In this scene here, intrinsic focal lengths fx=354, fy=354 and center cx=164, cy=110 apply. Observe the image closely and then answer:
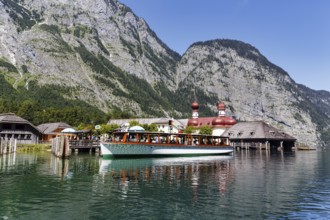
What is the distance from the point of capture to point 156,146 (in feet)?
230

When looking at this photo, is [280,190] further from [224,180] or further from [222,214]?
[222,214]

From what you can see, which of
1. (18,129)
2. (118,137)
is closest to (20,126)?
(18,129)

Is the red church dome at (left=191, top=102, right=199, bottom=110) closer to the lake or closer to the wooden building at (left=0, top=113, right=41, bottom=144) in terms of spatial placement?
the wooden building at (left=0, top=113, right=41, bottom=144)

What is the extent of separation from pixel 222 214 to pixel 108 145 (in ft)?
153

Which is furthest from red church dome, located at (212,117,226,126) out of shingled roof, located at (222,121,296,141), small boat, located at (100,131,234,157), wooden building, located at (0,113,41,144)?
wooden building, located at (0,113,41,144)

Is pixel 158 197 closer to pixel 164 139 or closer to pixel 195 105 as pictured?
pixel 164 139

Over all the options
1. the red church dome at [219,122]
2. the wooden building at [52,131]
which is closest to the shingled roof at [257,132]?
the red church dome at [219,122]

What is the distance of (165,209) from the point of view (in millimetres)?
21125

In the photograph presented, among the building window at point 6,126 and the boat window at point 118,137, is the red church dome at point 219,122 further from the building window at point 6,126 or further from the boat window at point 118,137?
the boat window at point 118,137

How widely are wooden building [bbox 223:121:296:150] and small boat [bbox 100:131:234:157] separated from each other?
35232mm

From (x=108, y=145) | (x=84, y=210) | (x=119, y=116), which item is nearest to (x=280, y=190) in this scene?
(x=84, y=210)

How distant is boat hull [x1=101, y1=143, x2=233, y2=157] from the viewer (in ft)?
212

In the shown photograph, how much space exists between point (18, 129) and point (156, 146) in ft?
168

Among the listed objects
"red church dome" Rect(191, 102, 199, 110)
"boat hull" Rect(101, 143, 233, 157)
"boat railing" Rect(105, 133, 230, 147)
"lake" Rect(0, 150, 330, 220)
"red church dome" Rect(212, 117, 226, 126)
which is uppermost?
"red church dome" Rect(191, 102, 199, 110)
